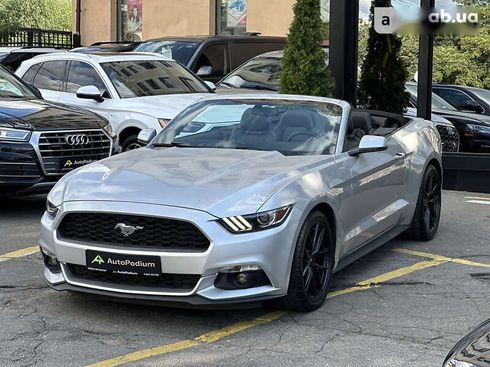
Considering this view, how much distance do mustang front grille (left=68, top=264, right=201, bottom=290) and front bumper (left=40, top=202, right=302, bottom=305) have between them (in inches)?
0.9

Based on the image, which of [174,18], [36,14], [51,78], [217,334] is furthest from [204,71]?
[36,14]

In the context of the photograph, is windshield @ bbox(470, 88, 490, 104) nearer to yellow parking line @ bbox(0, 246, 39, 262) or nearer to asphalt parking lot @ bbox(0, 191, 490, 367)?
asphalt parking lot @ bbox(0, 191, 490, 367)

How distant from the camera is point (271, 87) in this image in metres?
12.7

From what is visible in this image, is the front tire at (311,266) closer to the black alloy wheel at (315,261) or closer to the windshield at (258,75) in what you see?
the black alloy wheel at (315,261)

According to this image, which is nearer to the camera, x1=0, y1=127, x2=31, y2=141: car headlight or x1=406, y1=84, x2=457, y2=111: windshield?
x1=0, y1=127, x2=31, y2=141: car headlight

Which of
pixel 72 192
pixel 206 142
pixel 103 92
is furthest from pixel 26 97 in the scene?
pixel 72 192

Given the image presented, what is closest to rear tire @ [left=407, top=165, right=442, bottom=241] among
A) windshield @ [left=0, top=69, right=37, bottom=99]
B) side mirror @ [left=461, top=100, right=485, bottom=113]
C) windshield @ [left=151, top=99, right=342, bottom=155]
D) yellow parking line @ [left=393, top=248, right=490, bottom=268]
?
yellow parking line @ [left=393, top=248, right=490, bottom=268]

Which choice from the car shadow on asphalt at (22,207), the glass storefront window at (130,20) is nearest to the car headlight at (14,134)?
the car shadow on asphalt at (22,207)

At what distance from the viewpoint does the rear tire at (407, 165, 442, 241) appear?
7.69m

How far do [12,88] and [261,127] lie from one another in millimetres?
4450

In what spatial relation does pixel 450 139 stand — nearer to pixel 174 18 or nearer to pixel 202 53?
pixel 202 53

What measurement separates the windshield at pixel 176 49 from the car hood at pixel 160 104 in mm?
3486

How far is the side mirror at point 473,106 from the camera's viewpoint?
36.4 feet

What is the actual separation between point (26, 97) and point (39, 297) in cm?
430
